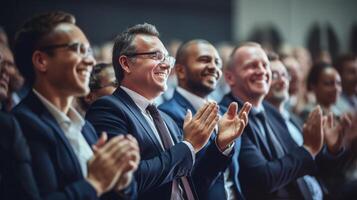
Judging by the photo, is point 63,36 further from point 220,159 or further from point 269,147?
point 269,147

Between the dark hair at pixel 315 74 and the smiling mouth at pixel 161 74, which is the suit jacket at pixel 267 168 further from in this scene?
the dark hair at pixel 315 74

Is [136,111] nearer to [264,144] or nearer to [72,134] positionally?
[72,134]

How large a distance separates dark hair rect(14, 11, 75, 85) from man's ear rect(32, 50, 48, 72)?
0.04 ft

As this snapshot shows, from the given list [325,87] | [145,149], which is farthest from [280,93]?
[145,149]

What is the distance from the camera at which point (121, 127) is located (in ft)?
6.68

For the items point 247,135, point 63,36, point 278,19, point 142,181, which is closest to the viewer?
point 63,36

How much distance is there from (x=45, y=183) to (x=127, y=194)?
0.28 meters

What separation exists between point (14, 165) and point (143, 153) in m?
0.58

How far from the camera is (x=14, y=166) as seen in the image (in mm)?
1583

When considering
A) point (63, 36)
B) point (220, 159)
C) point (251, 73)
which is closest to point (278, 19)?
point (251, 73)

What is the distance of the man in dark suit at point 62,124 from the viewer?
1651 millimetres

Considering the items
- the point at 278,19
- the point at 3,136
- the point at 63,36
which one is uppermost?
the point at 63,36

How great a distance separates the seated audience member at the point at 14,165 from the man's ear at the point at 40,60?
208 mm

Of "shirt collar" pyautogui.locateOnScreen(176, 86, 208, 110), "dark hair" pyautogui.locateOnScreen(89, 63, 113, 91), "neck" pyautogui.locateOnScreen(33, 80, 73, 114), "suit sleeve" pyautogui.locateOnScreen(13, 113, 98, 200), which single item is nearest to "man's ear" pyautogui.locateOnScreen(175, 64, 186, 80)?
"shirt collar" pyautogui.locateOnScreen(176, 86, 208, 110)
